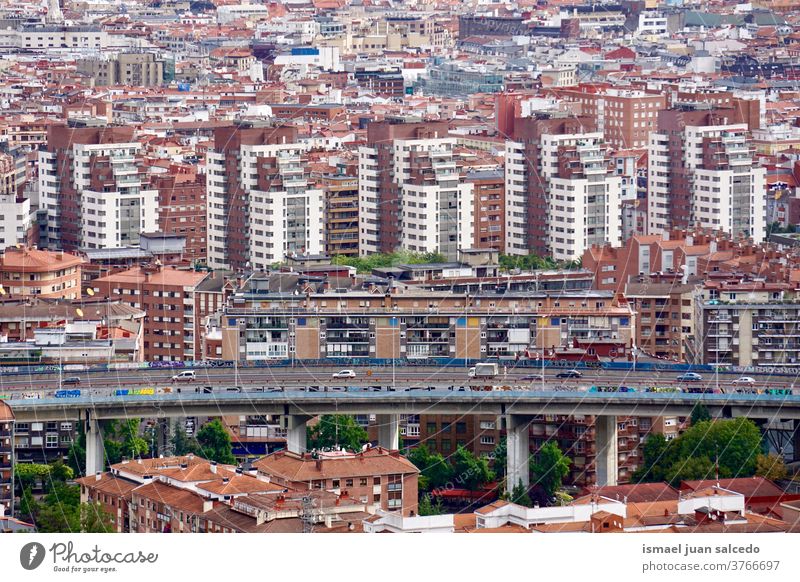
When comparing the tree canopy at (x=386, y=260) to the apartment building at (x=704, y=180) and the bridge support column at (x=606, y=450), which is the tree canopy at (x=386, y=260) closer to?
the apartment building at (x=704, y=180)

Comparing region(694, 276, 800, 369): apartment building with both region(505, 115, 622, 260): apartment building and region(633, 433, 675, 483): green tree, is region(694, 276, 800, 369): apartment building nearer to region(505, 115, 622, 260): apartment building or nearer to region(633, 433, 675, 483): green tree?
region(633, 433, 675, 483): green tree

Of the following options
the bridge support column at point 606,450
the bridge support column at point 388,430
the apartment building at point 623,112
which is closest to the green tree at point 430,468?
the bridge support column at point 388,430

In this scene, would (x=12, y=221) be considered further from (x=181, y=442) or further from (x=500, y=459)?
(x=500, y=459)

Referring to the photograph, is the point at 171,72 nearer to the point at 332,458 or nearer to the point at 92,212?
the point at 92,212

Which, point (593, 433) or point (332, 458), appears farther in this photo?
point (593, 433)

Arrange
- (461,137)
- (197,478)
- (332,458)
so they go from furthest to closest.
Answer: (461,137) → (332,458) → (197,478)

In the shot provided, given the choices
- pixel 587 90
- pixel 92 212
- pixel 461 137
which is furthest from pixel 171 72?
pixel 92 212
